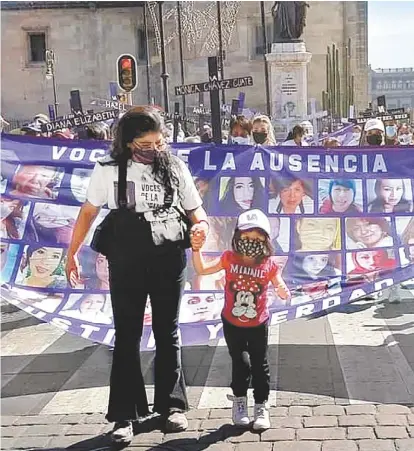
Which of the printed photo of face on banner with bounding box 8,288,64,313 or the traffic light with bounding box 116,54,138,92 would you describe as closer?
the printed photo of face on banner with bounding box 8,288,64,313

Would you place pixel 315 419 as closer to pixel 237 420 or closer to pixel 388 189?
pixel 237 420

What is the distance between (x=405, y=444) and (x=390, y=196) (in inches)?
103

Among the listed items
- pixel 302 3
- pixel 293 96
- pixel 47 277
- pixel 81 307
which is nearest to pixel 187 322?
pixel 81 307

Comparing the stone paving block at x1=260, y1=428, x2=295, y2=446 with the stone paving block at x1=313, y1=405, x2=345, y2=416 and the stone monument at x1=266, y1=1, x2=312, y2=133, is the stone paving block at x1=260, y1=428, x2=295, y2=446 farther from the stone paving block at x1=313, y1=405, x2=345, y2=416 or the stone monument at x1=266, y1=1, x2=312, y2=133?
the stone monument at x1=266, y1=1, x2=312, y2=133

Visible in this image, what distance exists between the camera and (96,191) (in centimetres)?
476

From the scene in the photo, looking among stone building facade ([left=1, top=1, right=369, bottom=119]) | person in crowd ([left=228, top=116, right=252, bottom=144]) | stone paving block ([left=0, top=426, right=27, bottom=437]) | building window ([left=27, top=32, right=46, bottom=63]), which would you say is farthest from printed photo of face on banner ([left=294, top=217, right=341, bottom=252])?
building window ([left=27, top=32, right=46, bottom=63])

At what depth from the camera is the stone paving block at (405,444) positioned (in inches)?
173

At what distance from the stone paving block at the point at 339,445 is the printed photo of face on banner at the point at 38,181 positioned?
3.13 meters

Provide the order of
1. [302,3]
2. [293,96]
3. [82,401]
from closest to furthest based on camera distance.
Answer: [82,401]
[293,96]
[302,3]

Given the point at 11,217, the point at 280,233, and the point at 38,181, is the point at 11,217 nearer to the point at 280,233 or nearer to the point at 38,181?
the point at 38,181

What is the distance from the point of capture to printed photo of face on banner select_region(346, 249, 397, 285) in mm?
6367

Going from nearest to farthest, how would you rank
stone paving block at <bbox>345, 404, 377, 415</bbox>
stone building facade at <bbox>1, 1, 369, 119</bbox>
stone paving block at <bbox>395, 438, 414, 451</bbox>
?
stone paving block at <bbox>395, 438, 414, 451</bbox> → stone paving block at <bbox>345, 404, 377, 415</bbox> → stone building facade at <bbox>1, 1, 369, 119</bbox>

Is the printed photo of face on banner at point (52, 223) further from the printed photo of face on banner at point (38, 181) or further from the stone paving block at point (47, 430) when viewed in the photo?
the stone paving block at point (47, 430)

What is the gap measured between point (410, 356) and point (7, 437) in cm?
312
